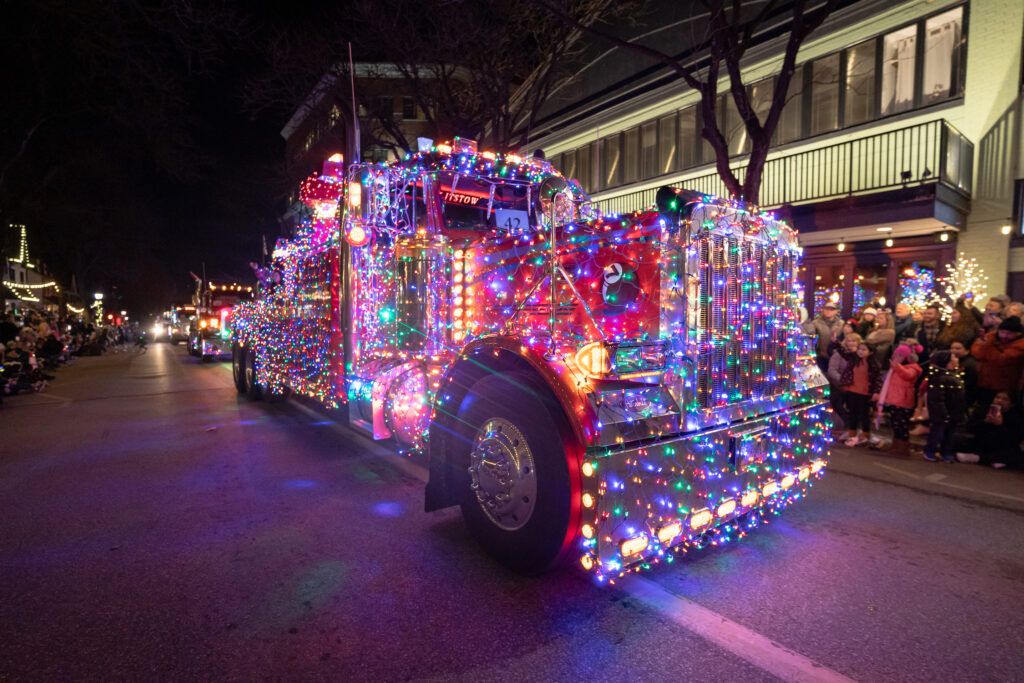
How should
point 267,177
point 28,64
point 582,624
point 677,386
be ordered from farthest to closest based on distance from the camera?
1. point 267,177
2. point 28,64
3. point 677,386
4. point 582,624

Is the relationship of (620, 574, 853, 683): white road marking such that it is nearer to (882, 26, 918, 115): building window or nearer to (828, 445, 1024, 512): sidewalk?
(828, 445, 1024, 512): sidewalk

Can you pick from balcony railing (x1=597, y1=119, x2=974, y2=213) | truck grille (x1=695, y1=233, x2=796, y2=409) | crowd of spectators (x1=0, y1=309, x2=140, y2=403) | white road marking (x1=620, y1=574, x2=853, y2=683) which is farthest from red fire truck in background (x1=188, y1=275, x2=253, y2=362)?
white road marking (x1=620, y1=574, x2=853, y2=683)

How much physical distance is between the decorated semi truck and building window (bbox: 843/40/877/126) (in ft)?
33.8

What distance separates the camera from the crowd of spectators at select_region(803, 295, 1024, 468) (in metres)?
6.29

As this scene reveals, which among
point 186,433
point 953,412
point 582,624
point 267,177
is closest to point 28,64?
point 186,433

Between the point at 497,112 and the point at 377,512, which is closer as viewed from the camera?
the point at 377,512

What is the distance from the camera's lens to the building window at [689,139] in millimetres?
15453

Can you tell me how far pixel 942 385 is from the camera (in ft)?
20.8

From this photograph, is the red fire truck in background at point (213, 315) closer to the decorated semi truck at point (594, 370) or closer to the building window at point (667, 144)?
the building window at point (667, 144)

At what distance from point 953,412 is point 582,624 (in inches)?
217

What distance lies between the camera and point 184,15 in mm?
9344

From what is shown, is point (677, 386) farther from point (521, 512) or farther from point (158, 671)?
point (158, 671)

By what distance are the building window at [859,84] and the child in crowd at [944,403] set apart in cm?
773

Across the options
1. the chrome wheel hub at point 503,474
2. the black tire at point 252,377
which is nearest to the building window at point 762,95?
the black tire at point 252,377
